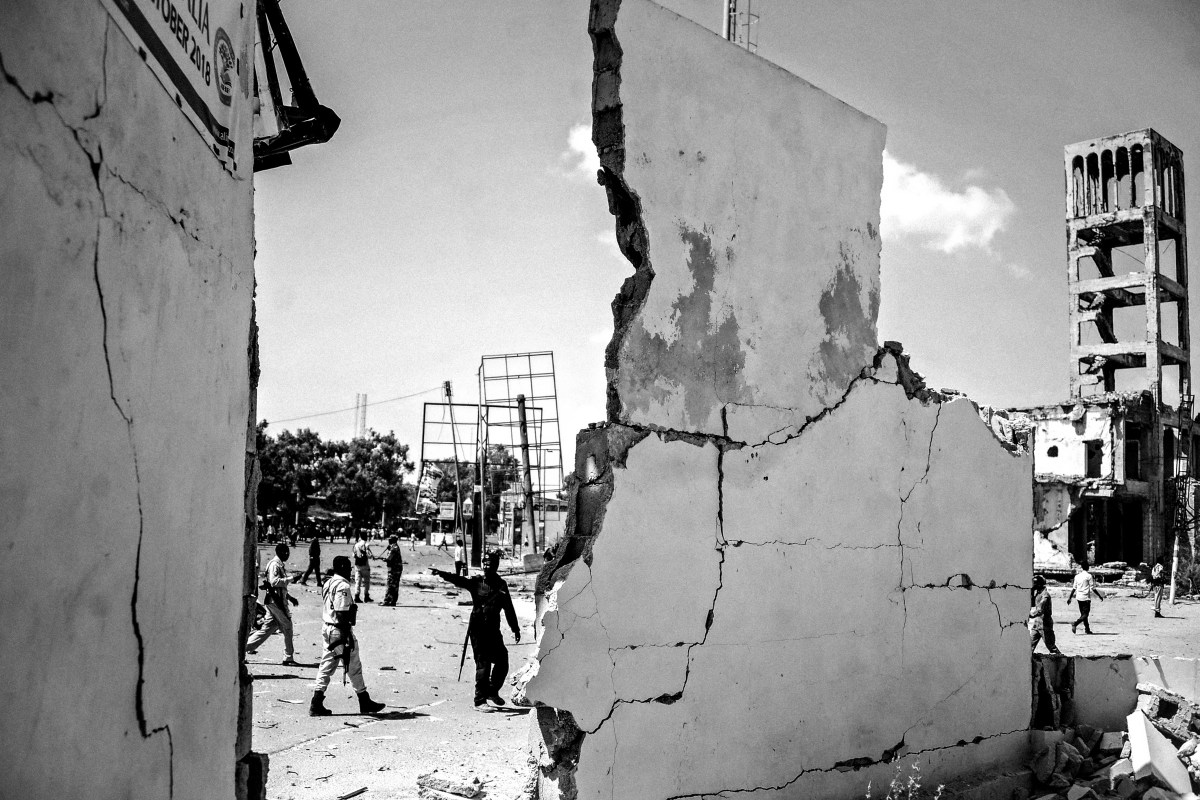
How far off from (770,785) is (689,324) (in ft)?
7.62

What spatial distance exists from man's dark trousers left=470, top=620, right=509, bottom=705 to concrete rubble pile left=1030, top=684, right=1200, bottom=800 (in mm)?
4387

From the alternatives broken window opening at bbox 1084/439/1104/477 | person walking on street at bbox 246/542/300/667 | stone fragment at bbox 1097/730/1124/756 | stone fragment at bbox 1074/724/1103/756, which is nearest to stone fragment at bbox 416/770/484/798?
stone fragment at bbox 1074/724/1103/756

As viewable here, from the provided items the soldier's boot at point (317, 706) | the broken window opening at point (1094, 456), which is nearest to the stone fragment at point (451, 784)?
the soldier's boot at point (317, 706)

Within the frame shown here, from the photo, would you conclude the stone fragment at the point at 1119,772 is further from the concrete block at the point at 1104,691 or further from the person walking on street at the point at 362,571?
the person walking on street at the point at 362,571

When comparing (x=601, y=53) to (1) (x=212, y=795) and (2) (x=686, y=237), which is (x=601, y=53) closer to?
(2) (x=686, y=237)

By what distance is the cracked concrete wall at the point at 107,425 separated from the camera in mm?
1557

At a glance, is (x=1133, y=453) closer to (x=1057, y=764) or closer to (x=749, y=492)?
(x=1057, y=764)

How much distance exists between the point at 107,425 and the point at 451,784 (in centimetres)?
415

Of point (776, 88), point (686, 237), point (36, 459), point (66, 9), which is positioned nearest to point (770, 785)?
point (686, 237)

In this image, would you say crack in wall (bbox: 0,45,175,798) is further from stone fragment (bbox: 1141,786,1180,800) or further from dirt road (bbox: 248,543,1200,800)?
stone fragment (bbox: 1141,786,1180,800)

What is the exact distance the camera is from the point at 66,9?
66.7 inches

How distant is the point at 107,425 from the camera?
192 cm

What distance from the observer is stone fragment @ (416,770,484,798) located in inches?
208

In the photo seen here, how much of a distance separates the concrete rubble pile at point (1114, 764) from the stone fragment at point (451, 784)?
3602 millimetres
